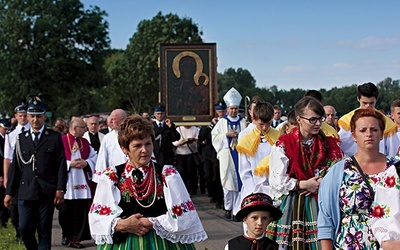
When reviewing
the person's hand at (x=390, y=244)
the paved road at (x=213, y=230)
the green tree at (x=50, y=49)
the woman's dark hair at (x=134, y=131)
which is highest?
the green tree at (x=50, y=49)

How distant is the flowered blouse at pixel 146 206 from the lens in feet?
15.4

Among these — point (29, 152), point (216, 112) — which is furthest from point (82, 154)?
Answer: point (216, 112)

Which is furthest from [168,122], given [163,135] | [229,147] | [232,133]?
[232,133]

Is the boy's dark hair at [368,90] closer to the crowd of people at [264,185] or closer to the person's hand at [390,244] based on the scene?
the crowd of people at [264,185]

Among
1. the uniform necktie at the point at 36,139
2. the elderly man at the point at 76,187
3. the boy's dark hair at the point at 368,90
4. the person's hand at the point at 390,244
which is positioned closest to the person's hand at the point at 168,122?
the elderly man at the point at 76,187

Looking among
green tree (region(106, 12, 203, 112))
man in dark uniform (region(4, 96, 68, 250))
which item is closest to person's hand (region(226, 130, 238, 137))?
man in dark uniform (region(4, 96, 68, 250))

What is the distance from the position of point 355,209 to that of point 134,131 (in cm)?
Result: 160

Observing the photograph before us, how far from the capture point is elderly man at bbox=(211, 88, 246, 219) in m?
12.0

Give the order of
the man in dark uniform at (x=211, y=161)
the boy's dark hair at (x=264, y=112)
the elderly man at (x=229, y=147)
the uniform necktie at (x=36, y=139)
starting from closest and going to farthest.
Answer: the boy's dark hair at (x=264, y=112) → the uniform necktie at (x=36, y=139) → the elderly man at (x=229, y=147) → the man in dark uniform at (x=211, y=161)

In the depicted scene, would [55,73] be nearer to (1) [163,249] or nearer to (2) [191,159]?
(2) [191,159]

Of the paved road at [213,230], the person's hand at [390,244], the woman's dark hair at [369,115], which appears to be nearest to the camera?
the person's hand at [390,244]

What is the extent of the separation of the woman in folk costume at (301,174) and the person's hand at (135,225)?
1.48 metres

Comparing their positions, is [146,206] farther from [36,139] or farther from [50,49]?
[50,49]

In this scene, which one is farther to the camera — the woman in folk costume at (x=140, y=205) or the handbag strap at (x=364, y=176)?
the woman in folk costume at (x=140, y=205)
